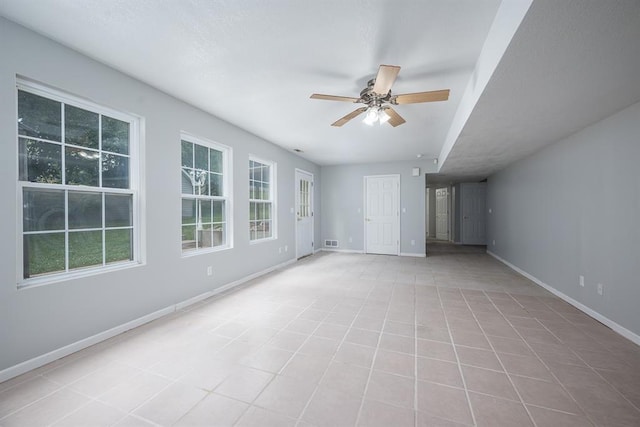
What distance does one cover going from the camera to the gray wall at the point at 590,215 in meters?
2.33

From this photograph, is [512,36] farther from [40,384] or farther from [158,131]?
[40,384]

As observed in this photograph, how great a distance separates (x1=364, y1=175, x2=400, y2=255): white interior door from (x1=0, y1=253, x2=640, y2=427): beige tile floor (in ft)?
11.5

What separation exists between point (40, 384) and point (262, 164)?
3860 mm

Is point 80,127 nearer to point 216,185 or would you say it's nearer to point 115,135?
point 115,135

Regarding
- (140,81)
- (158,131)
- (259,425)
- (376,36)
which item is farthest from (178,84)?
(259,425)

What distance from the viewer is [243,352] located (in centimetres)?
209

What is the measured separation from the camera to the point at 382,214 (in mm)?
6781

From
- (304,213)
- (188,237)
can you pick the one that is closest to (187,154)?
(188,237)

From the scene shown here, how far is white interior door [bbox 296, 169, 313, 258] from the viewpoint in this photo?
604 cm

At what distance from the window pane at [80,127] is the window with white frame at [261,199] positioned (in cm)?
228

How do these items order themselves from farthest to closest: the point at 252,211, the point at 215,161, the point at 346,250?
the point at 346,250
the point at 252,211
the point at 215,161

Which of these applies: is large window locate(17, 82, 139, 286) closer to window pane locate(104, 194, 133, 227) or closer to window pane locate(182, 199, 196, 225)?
window pane locate(104, 194, 133, 227)

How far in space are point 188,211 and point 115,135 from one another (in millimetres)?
1103

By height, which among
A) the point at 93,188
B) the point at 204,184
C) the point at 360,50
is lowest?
the point at 93,188
